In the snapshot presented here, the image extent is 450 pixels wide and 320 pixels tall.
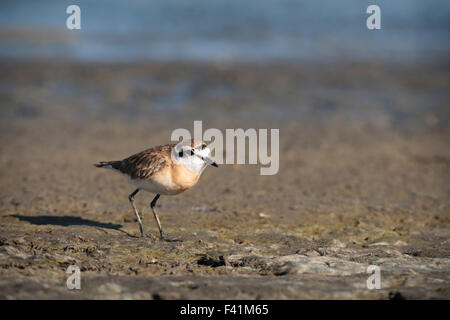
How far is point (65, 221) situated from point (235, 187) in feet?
9.56

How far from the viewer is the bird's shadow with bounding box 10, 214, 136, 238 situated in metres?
6.89

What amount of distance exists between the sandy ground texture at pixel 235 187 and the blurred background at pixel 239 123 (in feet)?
0.14

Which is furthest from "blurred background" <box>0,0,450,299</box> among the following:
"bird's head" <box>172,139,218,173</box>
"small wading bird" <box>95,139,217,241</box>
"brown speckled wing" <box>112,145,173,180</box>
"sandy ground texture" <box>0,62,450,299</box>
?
"bird's head" <box>172,139,218,173</box>

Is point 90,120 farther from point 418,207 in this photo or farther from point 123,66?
point 418,207

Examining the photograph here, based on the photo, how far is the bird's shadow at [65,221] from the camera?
6.89 meters

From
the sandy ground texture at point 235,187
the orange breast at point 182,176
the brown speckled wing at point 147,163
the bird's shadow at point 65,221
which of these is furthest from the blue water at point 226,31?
the orange breast at point 182,176

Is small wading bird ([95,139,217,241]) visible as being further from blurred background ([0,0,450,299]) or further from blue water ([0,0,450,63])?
blue water ([0,0,450,63])

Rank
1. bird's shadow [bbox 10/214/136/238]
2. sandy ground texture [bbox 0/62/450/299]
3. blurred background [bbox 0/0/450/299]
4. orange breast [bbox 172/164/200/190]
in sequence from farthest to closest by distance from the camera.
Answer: bird's shadow [bbox 10/214/136/238] < orange breast [bbox 172/164/200/190] < blurred background [bbox 0/0/450/299] < sandy ground texture [bbox 0/62/450/299]

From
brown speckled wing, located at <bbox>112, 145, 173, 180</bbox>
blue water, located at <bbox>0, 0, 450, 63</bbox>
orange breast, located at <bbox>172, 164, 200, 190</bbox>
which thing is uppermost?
blue water, located at <bbox>0, 0, 450, 63</bbox>

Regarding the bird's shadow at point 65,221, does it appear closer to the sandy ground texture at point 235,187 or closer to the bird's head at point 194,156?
the sandy ground texture at point 235,187

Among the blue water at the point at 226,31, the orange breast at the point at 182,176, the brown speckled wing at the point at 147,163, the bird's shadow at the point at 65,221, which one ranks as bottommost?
the bird's shadow at the point at 65,221

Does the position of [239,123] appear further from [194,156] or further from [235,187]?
[194,156]

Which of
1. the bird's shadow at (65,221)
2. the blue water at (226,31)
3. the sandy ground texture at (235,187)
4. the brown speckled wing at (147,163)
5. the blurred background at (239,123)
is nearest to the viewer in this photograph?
the sandy ground texture at (235,187)

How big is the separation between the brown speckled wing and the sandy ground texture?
2.26 ft
